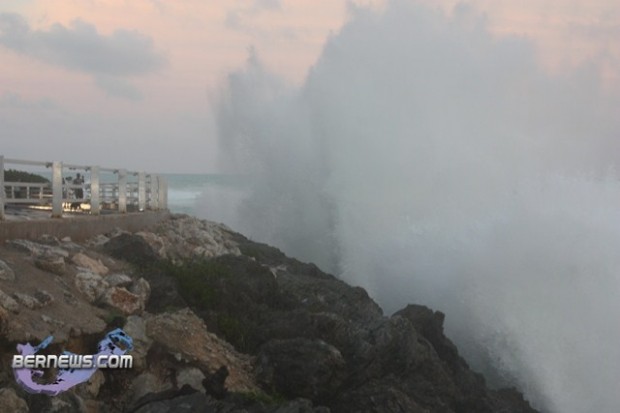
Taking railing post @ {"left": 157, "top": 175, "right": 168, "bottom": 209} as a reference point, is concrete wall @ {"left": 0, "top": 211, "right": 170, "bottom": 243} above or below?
below

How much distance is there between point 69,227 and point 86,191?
7.05 meters

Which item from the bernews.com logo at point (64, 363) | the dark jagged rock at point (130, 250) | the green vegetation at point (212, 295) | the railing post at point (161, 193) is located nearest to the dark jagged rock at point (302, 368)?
the green vegetation at point (212, 295)

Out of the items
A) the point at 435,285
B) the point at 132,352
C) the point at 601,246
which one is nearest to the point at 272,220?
the point at 435,285

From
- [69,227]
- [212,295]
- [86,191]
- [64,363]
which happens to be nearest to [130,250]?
[69,227]

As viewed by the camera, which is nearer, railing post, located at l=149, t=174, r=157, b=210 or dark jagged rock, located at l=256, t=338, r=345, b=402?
dark jagged rock, located at l=256, t=338, r=345, b=402

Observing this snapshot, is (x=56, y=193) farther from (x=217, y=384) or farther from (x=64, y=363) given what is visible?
(x=217, y=384)

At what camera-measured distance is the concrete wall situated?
7.93 m

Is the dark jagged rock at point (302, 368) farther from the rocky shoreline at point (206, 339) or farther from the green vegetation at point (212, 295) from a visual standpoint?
the green vegetation at point (212, 295)

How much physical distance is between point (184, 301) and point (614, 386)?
797 centimetres

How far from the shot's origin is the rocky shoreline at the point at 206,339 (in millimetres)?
5449

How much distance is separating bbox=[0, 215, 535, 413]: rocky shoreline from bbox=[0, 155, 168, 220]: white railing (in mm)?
1094

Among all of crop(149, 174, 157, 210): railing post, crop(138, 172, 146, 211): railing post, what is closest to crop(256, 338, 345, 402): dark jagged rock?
crop(138, 172, 146, 211): railing post

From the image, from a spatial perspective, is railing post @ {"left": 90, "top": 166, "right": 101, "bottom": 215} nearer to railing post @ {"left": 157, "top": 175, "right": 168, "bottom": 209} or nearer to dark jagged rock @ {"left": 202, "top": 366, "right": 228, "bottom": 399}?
railing post @ {"left": 157, "top": 175, "right": 168, "bottom": 209}

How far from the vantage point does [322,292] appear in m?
9.89
